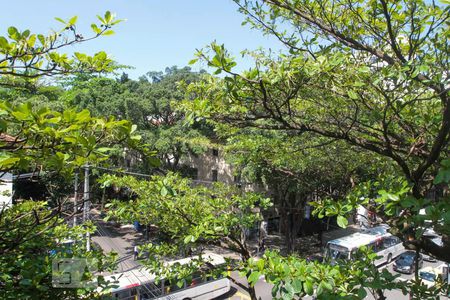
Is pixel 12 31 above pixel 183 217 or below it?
above

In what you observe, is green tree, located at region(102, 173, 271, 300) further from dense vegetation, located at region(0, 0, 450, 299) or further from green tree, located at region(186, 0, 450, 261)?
green tree, located at region(186, 0, 450, 261)

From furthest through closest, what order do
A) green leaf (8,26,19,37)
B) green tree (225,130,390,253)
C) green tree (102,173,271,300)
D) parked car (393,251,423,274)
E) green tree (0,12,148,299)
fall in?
parked car (393,251,423,274) < green tree (225,130,390,253) < green tree (102,173,271,300) < green leaf (8,26,19,37) < green tree (0,12,148,299)

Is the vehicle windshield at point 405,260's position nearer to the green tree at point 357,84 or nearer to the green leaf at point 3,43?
the green tree at point 357,84

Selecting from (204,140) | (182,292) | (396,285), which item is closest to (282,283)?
(396,285)

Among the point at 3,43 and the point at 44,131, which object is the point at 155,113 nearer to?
the point at 3,43

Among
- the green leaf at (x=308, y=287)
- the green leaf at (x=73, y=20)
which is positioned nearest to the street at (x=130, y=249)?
the green leaf at (x=308, y=287)

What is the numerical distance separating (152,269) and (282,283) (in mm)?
2758

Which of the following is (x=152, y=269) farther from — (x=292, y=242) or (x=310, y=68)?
(x=292, y=242)
